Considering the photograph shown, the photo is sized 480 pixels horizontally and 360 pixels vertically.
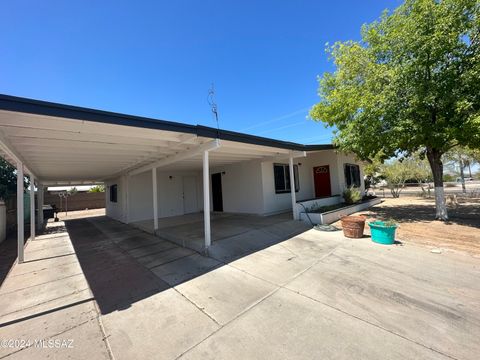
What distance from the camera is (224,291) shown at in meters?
3.34

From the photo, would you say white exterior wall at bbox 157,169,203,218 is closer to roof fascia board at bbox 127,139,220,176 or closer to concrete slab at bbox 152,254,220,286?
roof fascia board at bbox 127,139,220,176

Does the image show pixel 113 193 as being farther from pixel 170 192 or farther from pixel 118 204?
pixel 170 192

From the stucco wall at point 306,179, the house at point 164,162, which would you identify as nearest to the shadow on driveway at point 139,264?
the house at point 164,162

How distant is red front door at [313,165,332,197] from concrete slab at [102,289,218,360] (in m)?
10.4

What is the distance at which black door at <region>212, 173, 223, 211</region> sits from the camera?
11.4 meters

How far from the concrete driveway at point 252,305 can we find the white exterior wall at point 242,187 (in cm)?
427

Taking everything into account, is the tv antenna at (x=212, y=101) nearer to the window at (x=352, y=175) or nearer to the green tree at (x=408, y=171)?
the window at (x=352, y=175)

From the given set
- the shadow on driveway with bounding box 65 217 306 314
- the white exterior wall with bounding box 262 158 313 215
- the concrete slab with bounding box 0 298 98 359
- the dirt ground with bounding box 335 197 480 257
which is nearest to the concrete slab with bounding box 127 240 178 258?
the shadow on driveway with bounding box 65 217 306 314

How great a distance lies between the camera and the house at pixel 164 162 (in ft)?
11.6

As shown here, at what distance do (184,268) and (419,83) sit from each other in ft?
27.8

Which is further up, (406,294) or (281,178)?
(281,178)

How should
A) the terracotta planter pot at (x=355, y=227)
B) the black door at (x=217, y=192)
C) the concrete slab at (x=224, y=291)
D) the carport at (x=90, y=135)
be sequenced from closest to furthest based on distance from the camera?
the concrete slab at (x=224, y=291), the carport at (x=90, y=135), the terracotta planter pot at (x=355, y=227), the black door at (x=217, y=192)

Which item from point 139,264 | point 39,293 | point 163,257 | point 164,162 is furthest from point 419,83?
point 39,293

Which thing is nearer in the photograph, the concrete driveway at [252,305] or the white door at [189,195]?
the concrete driveway at [252,305]
